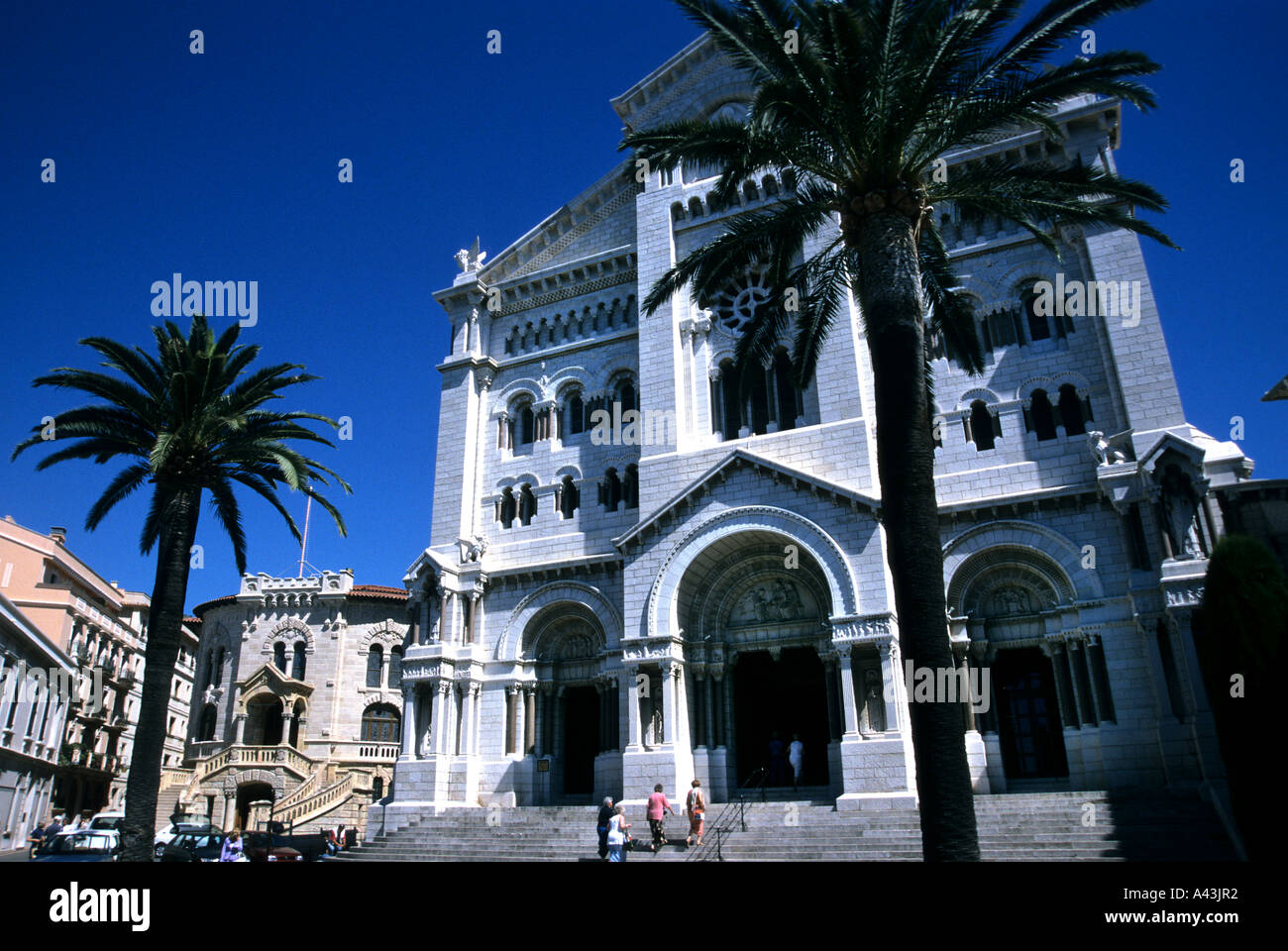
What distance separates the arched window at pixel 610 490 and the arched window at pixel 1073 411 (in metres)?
13.0

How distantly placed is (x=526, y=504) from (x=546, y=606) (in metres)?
3.99

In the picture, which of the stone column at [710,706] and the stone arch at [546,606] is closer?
the stone column at [710,706]

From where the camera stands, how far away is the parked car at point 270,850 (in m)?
25.4

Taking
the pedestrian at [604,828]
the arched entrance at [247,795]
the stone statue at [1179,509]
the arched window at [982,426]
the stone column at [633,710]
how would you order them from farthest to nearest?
the arched entrance at [247,795] → the arched window at [982,426] → the stone column at [633,710] → the stone statue at [1179,509] → the pedestrian at [604,828]

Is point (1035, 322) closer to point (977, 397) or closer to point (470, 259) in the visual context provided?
point (977, 397)

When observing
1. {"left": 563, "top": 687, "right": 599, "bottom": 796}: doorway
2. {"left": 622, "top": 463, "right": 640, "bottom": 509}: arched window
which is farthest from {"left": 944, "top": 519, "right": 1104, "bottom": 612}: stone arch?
{"left": 563, "top": 687, "right": 599, "bottom": 796}: doorway

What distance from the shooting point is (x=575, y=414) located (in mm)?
31469

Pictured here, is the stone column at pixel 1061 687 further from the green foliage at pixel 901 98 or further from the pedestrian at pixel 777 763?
the green foliage at pixel 901 98

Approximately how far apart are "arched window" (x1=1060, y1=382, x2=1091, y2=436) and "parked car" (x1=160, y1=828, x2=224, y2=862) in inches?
977

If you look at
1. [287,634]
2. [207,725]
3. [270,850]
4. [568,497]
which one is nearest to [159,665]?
[270,850]

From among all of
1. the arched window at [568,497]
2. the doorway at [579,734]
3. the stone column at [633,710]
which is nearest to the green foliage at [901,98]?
the stone column at [633,710]

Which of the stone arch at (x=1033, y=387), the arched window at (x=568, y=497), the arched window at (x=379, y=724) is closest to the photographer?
the stone arch at (x=1033, y=387)

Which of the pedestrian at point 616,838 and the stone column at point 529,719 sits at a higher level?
the stone column at point 529,719
